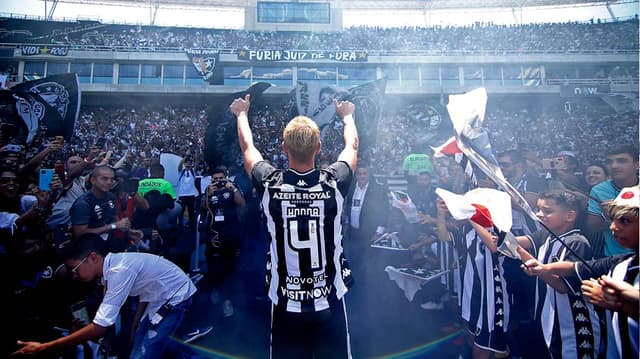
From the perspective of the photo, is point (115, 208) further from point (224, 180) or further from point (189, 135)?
point (189, 135)

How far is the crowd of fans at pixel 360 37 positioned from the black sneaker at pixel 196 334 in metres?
25.1

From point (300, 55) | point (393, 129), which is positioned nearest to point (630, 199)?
point (393, 129)

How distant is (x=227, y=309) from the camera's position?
13.0 feet

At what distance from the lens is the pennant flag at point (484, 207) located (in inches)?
66.3

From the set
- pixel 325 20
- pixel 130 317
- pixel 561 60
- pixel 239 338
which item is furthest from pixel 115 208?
pixel 561 60

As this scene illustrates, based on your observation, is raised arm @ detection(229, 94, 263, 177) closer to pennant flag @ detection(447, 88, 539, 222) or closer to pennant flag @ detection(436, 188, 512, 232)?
pennant flag @ detection(436, 188, 512, 232)

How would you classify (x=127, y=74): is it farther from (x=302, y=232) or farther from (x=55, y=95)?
(x=302, y=232)

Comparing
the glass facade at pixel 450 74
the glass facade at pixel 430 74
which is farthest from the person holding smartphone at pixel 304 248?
the glass facade at pixel 450 74

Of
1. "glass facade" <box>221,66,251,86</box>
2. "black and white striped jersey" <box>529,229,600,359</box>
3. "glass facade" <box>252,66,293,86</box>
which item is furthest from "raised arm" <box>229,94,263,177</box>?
"glass facade" <box>221,66,251,86</box>

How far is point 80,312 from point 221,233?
186 centimetres

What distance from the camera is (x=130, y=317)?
3467 mm

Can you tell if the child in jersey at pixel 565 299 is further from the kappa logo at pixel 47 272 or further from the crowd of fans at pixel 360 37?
the crowd of fans at pixel 360 37

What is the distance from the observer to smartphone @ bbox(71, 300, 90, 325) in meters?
2.40

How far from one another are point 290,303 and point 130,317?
2.72 metres
